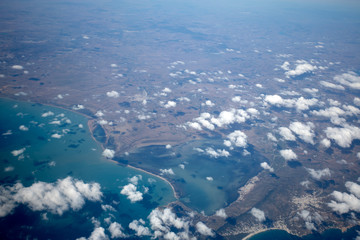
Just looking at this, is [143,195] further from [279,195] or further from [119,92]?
[119,92]

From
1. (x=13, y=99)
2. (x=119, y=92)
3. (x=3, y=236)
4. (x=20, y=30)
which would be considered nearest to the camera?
(x=3, y=236)

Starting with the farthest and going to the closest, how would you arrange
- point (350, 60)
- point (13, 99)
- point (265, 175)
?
point (350, 60) < point (13, 99) < point (265, 175)

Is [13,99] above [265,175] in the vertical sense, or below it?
above

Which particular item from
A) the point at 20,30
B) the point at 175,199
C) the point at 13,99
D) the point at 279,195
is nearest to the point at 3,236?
the point at 175,199

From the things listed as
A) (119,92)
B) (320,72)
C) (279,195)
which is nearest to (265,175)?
(279,195)

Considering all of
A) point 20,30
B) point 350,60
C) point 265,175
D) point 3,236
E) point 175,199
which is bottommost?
point 350,60

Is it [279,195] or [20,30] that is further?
[20,30]

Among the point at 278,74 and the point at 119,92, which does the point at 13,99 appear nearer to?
the point at 119,92
